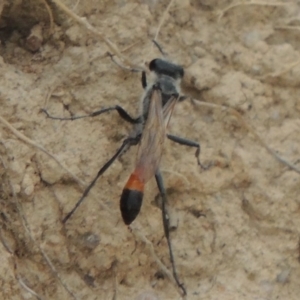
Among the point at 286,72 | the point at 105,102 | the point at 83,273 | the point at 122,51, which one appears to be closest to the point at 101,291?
the point at 83,273

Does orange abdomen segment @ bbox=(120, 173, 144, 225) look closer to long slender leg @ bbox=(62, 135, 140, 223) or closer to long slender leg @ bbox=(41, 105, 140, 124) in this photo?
long slender leg @ bbox=(62, 135, 140, 223)

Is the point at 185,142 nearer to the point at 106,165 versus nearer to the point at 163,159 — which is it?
the point at 163,159

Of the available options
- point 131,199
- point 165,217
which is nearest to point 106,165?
point 131,199

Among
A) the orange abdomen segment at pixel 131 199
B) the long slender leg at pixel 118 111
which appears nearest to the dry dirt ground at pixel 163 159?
the long slender leg at pixel 118 111

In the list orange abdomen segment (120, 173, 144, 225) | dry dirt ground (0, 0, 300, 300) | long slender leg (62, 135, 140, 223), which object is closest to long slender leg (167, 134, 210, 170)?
dry dirt ground (0, 0, 300, 300)

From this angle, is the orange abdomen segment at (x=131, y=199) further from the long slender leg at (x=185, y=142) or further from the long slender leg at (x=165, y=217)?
the long slender leg at (x=185, y=142)

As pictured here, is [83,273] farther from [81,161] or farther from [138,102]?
[138,102]
